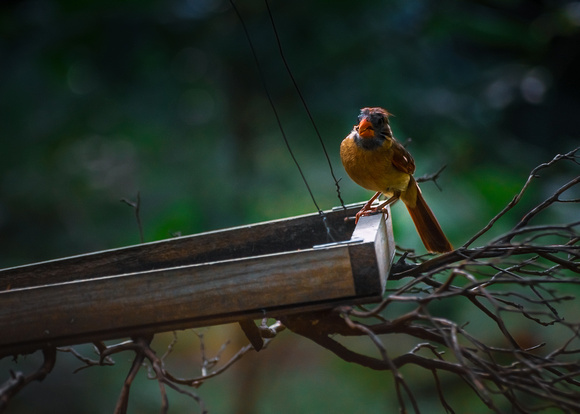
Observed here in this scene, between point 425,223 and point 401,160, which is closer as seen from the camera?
point 401,160

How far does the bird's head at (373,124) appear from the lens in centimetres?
198

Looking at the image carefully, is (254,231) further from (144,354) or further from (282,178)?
(282,178)

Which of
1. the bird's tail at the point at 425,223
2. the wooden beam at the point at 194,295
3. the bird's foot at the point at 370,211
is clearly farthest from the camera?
the bird's tail at the point at 425,223

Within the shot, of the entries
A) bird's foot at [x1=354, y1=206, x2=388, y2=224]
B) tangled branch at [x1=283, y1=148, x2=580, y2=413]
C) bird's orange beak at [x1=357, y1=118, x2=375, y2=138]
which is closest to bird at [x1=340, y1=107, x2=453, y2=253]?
bird's orange beak at [x1=357, y1=118, x2=375, y2=138]

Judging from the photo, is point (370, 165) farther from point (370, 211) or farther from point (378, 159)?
point (370, 211)

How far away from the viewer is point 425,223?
7.19 feet

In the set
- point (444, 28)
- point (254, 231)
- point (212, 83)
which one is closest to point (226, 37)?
point (212, 83)

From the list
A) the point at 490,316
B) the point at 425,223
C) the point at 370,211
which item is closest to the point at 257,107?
the point at 425,223

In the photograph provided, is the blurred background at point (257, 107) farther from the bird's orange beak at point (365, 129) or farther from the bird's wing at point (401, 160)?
the bird's orange beak at point (365, 129)

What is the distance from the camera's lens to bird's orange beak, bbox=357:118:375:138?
1973 millimetres

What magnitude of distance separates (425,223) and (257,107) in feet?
7.45

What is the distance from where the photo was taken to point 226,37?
3967mm

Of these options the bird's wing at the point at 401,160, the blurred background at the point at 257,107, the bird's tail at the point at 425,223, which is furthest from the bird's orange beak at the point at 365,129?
the blurred background at the point at 257,107

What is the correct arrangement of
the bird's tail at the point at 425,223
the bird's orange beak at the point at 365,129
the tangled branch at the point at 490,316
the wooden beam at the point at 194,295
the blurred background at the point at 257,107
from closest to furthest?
the tangled branch at the point at 490,316, the wooden beam at the point at 194,295, the bird's orange beak at the point at 365,129, the bird's tail at the point at 425,223, the blurred background at the point at 257,107
